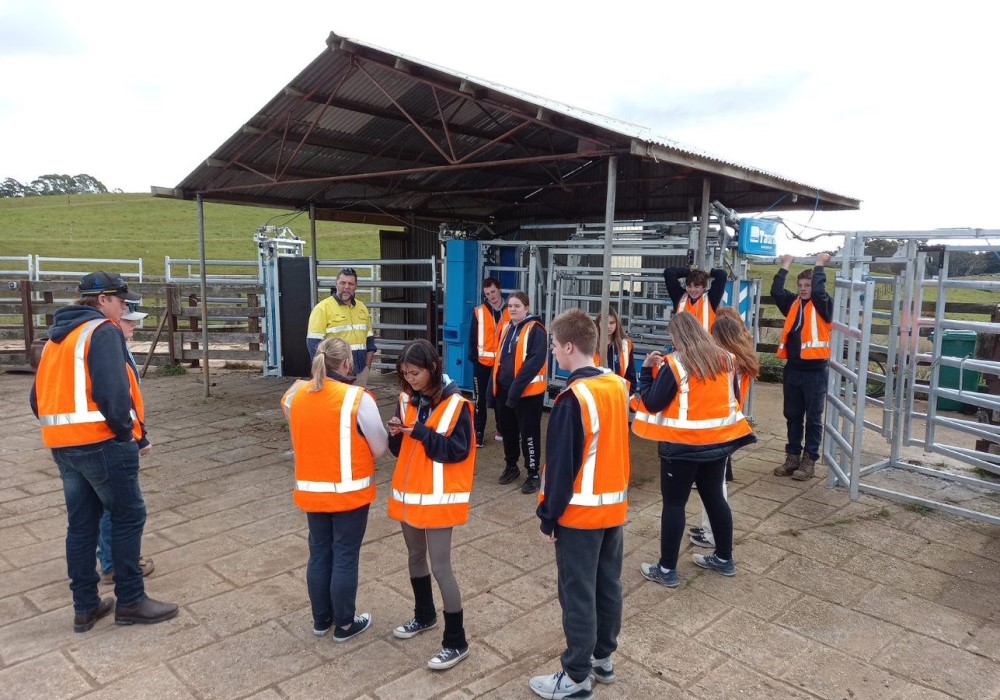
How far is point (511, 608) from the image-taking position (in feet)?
11.8

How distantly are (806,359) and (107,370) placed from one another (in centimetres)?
522

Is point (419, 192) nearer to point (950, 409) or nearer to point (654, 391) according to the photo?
point (654, 391)

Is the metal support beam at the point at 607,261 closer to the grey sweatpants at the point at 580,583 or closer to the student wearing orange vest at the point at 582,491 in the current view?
the student wearing orange vest at the point at 582,491

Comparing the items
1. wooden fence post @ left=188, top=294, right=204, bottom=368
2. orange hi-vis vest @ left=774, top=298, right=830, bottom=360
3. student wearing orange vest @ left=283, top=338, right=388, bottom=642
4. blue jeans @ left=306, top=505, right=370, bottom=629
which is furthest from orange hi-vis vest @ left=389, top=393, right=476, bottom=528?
wooden fence post @ left=188, top=294, right=204, bottom=368

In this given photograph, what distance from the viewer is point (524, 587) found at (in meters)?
3.83

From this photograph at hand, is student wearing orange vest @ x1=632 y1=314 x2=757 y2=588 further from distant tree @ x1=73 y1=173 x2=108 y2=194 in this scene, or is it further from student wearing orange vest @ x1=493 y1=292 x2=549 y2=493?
distant tree @ x1=73 y1=173 x2=108 y2=194

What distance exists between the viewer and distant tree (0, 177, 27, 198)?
258ft

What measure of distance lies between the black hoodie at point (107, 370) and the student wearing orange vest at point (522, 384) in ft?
9.25

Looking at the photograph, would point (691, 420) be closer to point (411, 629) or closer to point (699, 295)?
point (411, 629)

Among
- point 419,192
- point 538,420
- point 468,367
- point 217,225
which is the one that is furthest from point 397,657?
point 217,225

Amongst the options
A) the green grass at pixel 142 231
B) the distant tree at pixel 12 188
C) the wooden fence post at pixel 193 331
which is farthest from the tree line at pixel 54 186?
the wooden fence post at pixel 193 331

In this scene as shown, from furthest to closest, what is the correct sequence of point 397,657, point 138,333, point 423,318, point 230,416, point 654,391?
point 138,333, point 423,318, point 230,416, point 654,391, point 397,657

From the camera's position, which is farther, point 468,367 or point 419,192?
point 419,192

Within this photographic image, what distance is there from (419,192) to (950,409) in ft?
26.0
